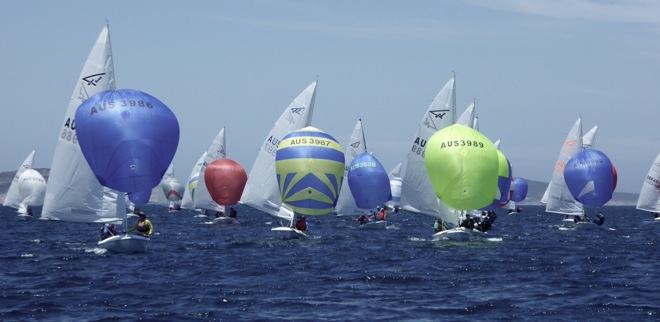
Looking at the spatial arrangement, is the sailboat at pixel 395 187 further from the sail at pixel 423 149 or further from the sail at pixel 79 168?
the sail at pixel 79 168

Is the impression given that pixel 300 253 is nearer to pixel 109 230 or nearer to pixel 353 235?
pixel 109 230

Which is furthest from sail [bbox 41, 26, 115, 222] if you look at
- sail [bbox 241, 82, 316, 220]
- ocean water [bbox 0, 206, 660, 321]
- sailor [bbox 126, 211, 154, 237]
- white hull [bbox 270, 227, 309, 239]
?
sail [bbox 241, 82, 316, 220]

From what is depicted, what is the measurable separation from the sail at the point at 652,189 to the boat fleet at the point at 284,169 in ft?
51.2

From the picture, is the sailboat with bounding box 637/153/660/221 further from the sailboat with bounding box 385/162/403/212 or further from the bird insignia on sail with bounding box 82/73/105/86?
the bird insignia on sail with bounding box 82/73/105/86

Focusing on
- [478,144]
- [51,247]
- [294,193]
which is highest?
[478,144]

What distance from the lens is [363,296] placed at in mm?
24844

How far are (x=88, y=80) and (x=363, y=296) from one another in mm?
17117

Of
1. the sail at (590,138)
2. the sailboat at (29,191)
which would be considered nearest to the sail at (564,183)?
the sail at (590,138)

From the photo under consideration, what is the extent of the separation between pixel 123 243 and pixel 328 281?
9.81m

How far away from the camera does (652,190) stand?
8019cm

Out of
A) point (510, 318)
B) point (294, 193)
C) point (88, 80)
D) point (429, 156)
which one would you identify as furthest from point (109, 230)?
point (510, 318)

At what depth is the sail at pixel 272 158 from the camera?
47812 mm

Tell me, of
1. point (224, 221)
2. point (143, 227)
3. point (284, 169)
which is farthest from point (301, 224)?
point (224, 221)

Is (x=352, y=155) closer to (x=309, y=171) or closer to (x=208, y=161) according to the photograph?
(x=208, y=161)
